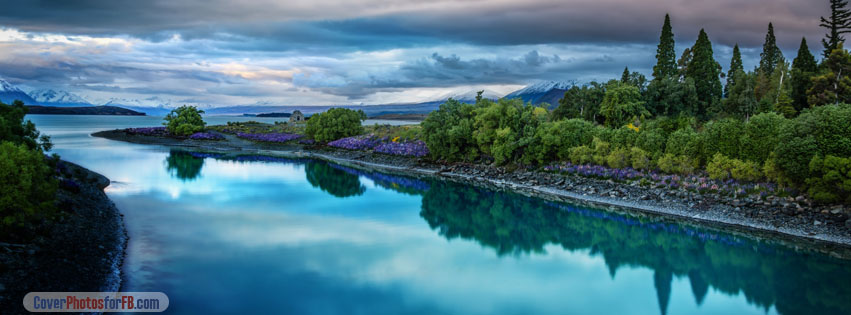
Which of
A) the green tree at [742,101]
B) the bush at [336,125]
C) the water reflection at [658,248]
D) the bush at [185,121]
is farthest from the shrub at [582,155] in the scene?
the bush at [185,121]

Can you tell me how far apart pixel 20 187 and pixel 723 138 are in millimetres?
33794

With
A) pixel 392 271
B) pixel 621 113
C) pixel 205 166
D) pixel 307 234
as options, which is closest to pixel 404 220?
pixel 307 234

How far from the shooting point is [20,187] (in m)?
16.1

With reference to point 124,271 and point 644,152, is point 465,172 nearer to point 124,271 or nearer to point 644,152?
point 644,152

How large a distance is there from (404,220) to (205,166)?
35341mm

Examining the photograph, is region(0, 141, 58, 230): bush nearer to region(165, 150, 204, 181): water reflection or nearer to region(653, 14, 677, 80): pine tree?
region(165, 150, 204, 181): water reflection

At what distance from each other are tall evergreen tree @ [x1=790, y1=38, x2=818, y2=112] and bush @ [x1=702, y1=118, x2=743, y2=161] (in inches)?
760

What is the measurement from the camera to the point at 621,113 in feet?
162

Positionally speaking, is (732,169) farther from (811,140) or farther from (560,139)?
(560,139)

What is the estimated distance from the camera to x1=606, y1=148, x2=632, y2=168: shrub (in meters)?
34.5

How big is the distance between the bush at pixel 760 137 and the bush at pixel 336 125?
5551 centimetres

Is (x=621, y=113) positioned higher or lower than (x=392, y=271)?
higher

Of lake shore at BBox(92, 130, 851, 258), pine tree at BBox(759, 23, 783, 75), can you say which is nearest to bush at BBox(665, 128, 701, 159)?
lake shore at BBox(92, 130, 851, 258)

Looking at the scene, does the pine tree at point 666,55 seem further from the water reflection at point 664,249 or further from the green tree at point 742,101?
the water reflection at point 664,249
